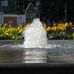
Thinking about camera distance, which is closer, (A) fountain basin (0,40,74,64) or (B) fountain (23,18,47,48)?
(A) fountain basin (0,40,74,64)

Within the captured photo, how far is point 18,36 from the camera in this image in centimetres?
1077

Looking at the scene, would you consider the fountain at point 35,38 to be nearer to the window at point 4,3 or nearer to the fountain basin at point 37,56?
the fountain basin at point 37,56

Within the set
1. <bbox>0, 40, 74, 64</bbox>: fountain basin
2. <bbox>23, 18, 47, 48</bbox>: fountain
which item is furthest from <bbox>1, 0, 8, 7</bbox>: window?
<bbox>0, 40, 74, 64</bbox>: fountain basin

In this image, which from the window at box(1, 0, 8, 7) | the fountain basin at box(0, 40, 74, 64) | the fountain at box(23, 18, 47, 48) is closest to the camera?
the fountain basin at box(0, 40, 74, 64)

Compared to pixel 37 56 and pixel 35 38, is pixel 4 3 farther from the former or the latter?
pixel 37 56

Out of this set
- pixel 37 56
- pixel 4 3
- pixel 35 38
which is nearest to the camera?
pixel 37 56

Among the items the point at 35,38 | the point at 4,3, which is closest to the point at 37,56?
the point at 35,38

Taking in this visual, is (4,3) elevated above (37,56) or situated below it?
above

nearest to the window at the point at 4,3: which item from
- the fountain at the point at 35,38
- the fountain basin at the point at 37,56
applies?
→ the fountain at the point at 35,38

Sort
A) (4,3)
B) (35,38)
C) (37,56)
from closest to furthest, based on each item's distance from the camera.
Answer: (37,56) < (35,38) < (4,3)

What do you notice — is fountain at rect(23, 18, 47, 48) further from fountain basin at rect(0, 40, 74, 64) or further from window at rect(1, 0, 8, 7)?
window at rect(1, 0, 8, 7)
